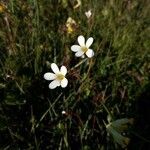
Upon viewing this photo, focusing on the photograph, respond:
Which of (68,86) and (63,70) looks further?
(68,86)

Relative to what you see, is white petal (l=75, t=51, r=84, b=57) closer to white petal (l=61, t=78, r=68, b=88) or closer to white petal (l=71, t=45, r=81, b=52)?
white petal (l=71, t=45, r=81, b=52)

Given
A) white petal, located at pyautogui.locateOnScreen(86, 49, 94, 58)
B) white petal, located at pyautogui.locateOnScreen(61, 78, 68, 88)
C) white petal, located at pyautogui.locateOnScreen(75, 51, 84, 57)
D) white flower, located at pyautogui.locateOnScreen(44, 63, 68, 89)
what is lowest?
white petal, located at pyautogui.locateOnScreen(61, 78, 68, 88)

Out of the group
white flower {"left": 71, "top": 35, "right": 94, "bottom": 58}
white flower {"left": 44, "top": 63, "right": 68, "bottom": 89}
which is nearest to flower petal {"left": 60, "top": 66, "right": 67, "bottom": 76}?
white flower {"left": 44, "top": 63, "right": 68, "bottom": 89}

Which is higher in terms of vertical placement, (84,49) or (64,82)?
(84,49)

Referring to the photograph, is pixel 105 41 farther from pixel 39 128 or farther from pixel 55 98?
pixel 39 128

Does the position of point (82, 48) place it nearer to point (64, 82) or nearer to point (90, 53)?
point (90, 53)

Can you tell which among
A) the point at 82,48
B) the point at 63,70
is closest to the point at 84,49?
the point at 82,48

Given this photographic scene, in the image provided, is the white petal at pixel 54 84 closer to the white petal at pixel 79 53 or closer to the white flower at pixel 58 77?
the white flower at pixel 58 77

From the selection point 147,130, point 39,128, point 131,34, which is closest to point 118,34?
point 131,34

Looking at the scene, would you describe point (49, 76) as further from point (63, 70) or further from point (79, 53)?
point (79, 53)

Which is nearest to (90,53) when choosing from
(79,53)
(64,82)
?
(79,53)
